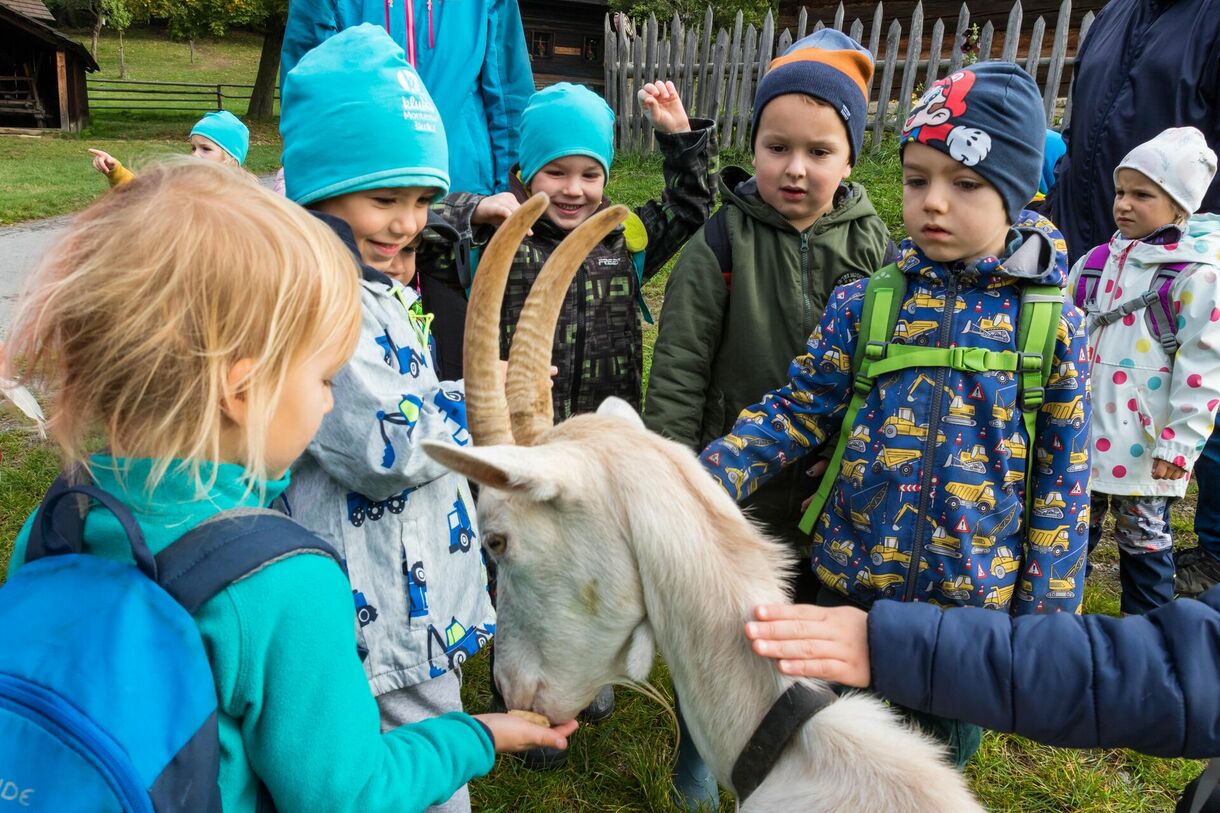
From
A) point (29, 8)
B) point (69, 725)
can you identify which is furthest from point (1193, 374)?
point (29, 8)

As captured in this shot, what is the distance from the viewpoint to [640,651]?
2182 mm

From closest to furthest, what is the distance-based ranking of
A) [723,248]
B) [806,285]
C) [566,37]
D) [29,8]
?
[806,285] < [723,248] < [566,37] < [29,8]

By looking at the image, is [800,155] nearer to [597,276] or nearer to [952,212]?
[952,212]

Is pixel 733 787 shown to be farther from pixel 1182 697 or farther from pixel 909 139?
pixel 909 139

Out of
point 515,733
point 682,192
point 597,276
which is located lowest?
point 515,733

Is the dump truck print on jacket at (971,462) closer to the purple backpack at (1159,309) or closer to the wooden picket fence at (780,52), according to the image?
the purple backpack at (1159,309)

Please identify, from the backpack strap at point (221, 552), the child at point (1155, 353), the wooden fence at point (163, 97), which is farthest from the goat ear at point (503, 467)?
the wooden fence at point (163, 97)

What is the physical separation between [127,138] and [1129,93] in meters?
32.8

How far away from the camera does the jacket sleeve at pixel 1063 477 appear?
8.00ft

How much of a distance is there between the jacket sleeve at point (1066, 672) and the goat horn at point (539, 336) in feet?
3.33

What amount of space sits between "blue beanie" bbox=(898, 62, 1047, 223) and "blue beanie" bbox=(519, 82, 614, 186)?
150 cm

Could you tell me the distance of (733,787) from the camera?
200 cm

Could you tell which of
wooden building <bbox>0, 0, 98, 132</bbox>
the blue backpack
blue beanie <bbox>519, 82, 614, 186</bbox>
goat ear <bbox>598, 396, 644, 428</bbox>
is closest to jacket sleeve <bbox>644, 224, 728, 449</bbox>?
blue beanie <bbox>519, 82, 614, 186</bbox>

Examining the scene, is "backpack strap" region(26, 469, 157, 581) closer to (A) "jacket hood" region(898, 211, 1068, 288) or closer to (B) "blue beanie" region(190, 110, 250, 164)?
(A) "jacket hood" region(898, 211, 1068, 288)
